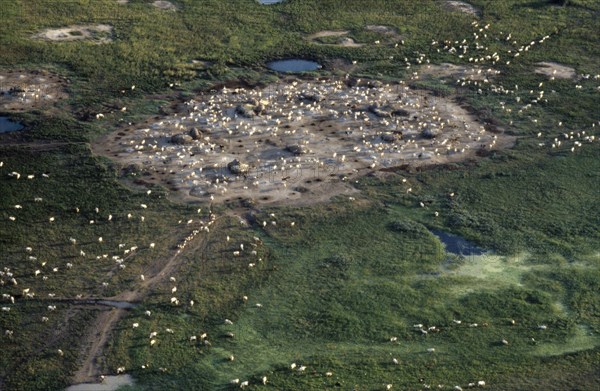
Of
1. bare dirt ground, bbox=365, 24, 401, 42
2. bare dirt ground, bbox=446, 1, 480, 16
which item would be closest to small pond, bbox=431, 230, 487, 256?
bare dirt ground, bbox=365, 24, 401, 42

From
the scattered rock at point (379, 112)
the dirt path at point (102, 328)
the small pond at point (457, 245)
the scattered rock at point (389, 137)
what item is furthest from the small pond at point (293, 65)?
the dirt path at point (102, 328)

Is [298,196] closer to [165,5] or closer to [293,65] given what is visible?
[293,65]

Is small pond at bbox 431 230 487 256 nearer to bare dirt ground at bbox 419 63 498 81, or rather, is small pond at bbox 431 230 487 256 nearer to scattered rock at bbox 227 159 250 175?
scattered rock at bbox 227 159 250 175

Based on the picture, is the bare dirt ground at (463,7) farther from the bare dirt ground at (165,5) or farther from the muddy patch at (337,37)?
the bare dirt ground at (165,5)

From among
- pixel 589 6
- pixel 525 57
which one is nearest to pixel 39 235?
pixel 525 57

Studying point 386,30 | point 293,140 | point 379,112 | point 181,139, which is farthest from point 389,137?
point 386,30

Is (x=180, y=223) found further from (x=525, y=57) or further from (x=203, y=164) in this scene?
(x=525, y=57)
